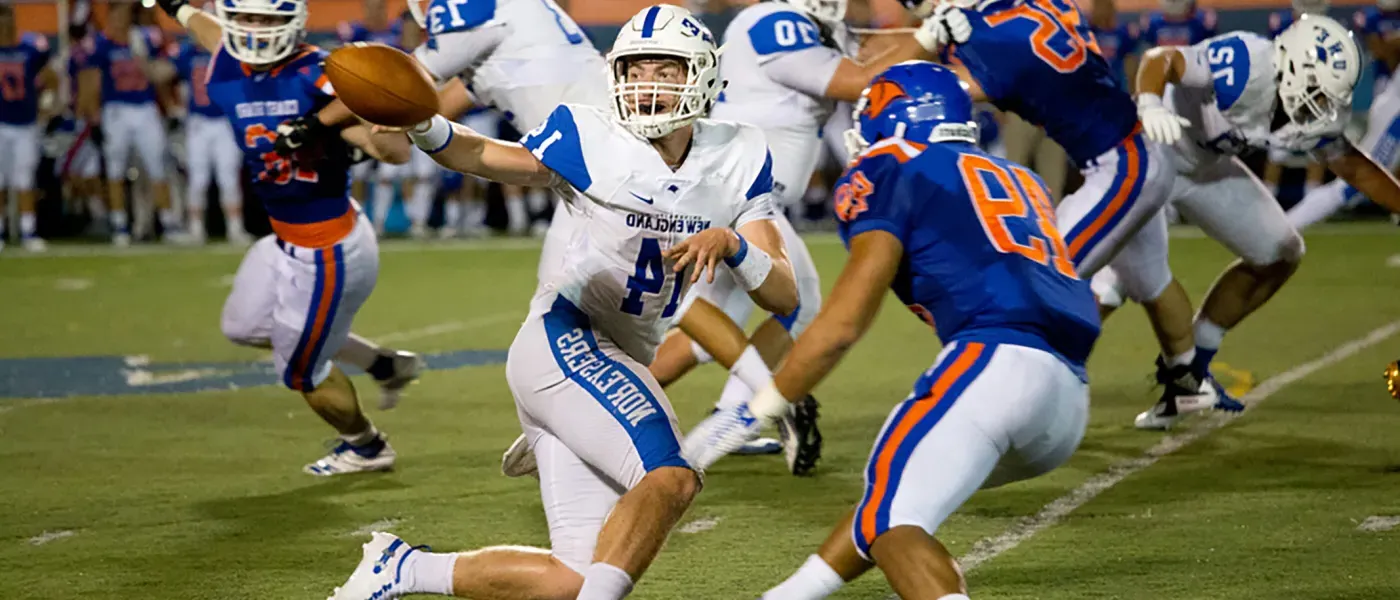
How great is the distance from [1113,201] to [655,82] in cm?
283

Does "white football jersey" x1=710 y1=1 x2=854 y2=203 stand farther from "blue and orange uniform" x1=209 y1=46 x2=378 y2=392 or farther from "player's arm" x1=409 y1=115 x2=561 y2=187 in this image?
"player's arm" x1=409 y1=115 x2=561 y2=187

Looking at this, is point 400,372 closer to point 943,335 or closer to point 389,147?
point 389,147

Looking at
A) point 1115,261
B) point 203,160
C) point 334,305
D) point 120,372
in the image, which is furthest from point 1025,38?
point 203,160

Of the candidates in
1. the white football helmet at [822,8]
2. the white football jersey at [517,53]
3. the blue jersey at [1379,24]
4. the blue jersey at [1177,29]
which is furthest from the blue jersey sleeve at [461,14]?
the blue jersey at [1379,24]

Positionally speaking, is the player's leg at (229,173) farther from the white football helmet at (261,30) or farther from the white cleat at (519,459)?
the white cleat at (519,459)

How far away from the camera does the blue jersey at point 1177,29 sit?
564 inches

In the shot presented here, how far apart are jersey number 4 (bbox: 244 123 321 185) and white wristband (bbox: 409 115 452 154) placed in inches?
89.3

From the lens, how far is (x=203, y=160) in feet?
48.5

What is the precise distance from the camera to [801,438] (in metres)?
5.95

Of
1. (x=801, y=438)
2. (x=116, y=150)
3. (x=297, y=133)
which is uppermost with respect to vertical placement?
(x=297, y=133)

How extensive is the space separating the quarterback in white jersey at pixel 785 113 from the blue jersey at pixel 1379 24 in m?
9.54

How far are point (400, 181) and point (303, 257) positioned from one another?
10.6 m

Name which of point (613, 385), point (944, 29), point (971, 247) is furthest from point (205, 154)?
point (971, 247)

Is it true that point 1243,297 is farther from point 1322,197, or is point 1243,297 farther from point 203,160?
point 203,160
